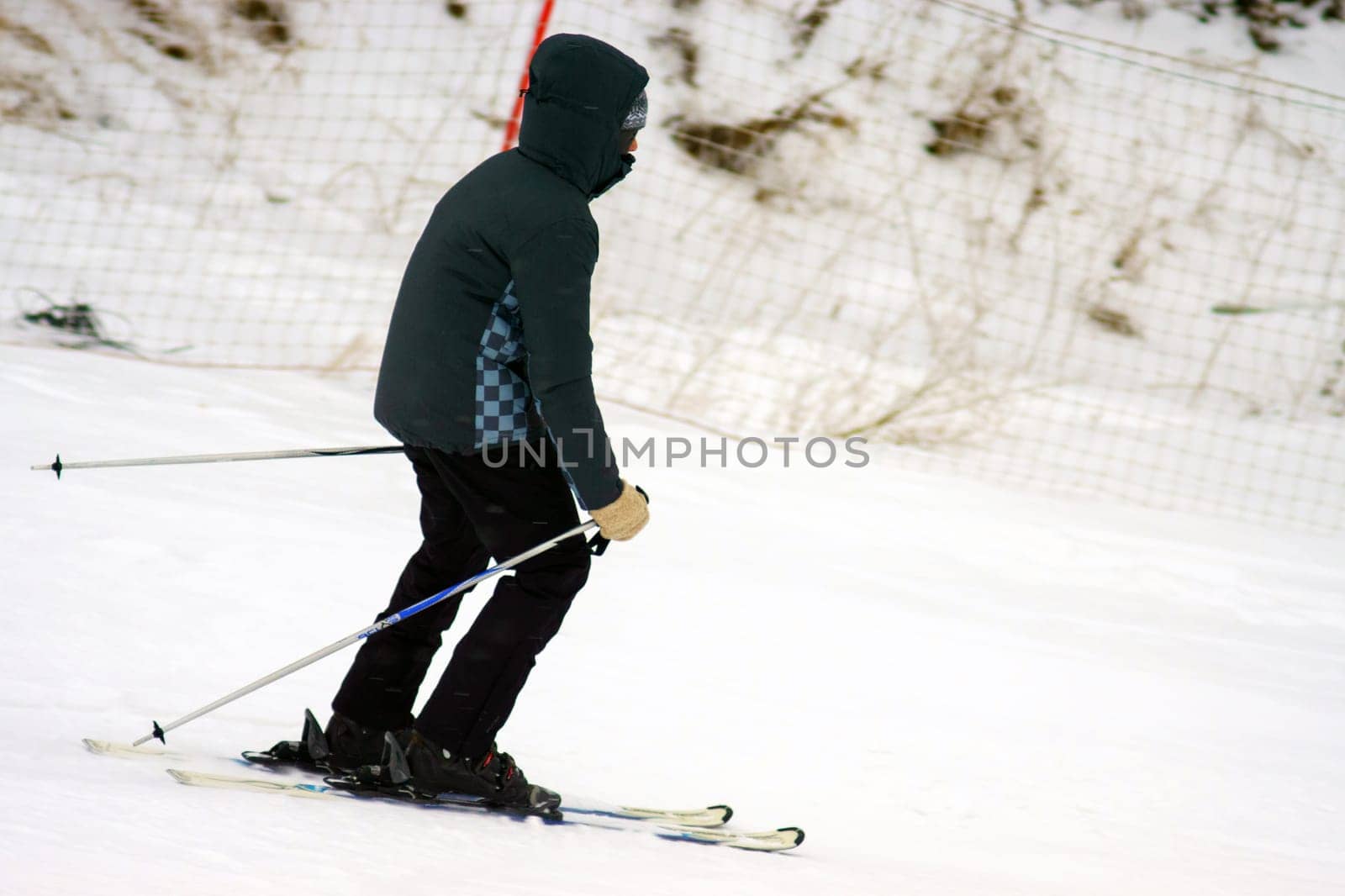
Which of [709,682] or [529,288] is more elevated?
[529,288]

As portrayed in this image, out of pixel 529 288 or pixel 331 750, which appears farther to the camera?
pixel 331 750

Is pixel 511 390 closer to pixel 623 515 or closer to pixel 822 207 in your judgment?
pixel 623 515

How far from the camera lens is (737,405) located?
21.4 ft

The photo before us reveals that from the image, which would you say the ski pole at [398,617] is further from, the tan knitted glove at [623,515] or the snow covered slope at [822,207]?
the snow covered slope at [822,207]

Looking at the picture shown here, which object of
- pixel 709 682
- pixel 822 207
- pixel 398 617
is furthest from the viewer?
pixel 822 207

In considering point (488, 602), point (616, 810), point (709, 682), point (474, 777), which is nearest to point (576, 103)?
point (488, 602)

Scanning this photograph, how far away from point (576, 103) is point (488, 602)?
3.03ft

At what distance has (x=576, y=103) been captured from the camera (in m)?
2.03

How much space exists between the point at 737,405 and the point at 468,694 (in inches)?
175

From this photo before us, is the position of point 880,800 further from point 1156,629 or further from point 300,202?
point 300,202

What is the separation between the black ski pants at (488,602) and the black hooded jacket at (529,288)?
8 centimetres

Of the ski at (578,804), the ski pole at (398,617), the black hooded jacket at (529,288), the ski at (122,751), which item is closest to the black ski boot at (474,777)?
the ski at (578,804)

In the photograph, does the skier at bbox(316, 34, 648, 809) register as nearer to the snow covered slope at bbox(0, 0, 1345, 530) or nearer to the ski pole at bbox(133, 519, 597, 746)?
the ski pole at bbox(133, 519, 597, 746)

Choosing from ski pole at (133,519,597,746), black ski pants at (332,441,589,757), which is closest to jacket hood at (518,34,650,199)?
black ski pants at (332,441,589,757)
